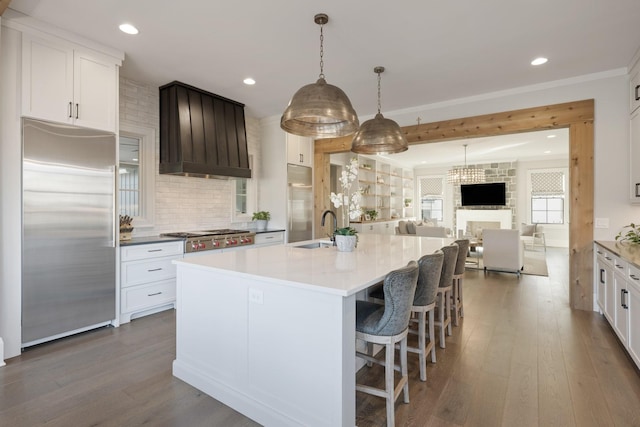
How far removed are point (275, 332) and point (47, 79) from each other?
3.07 metres

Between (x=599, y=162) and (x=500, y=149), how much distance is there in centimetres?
505

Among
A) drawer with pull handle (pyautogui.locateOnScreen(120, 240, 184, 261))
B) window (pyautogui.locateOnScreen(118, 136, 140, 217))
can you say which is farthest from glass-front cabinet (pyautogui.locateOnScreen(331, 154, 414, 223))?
drawer with pull handle (pyautogui.locateOnScreen(120, 240, 184, 261))

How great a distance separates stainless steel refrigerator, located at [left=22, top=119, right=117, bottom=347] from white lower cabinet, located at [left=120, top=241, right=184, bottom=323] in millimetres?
145

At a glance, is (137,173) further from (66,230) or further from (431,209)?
(431,209)

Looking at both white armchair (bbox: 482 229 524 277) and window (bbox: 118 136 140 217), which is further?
white armchair (bbox: 482 229 524 277)

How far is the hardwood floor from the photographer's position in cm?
193

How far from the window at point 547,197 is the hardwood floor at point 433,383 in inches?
294

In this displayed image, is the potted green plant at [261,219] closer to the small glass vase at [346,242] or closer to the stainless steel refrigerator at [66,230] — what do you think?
the stainless steel refrigerator at [66,230]

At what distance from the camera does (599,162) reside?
3898mm

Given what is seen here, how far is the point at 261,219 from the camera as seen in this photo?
582cm

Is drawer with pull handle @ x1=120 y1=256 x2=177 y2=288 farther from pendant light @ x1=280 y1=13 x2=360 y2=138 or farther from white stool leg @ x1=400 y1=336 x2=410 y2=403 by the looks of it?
white stool leg @ x1=400 y1=336 x2=410 y2=403

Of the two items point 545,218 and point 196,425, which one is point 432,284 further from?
point 545,218

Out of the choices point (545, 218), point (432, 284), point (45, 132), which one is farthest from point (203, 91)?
point (545, 218)

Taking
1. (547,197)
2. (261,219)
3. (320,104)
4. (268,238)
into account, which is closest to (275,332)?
(320,104)
